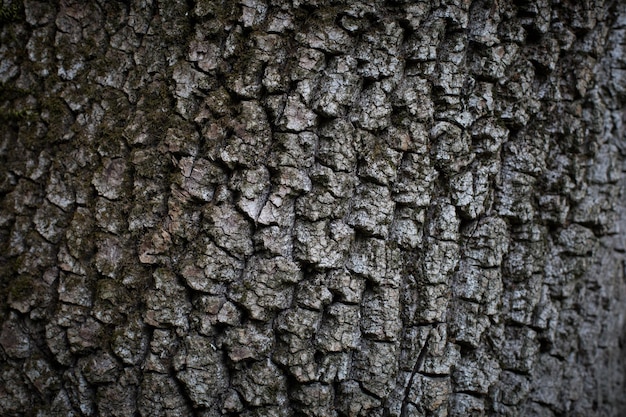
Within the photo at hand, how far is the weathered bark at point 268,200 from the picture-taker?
1.39 metres

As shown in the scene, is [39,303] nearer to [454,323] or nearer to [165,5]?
[165,5]

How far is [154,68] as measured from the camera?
1461mm

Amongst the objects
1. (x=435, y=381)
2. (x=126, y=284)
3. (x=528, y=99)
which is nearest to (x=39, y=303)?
(x=126, y=284)

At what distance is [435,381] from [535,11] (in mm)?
1103

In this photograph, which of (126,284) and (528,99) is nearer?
(126,284)

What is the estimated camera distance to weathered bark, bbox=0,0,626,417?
1386 mm

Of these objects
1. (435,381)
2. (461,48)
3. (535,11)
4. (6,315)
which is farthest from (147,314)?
(535,11)

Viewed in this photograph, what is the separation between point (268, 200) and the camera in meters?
1.38

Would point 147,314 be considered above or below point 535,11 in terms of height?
below

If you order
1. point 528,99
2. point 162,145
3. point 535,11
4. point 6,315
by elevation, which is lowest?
point 6,315

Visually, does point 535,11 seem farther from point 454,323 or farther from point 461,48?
point 454,323

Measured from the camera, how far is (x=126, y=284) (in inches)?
55.6

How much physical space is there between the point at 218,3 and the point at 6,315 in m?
1.06

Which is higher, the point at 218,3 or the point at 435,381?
the point at 218,3
